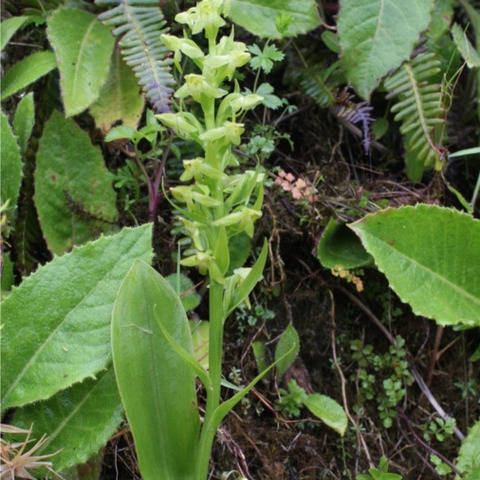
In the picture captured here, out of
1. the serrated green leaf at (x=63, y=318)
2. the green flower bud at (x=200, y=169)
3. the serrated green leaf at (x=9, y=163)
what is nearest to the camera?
the green flower bud at (x=200, y=169)

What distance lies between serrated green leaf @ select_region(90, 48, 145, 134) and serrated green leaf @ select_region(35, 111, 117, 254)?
0.35 ft

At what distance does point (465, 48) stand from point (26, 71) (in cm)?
142

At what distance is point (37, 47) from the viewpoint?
5.68ft

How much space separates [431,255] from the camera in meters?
1.55

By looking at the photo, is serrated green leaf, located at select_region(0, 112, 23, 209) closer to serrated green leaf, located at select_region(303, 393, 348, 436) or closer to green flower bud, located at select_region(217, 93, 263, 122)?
green flower bud, located at select_region(217, 93, 263, 122)

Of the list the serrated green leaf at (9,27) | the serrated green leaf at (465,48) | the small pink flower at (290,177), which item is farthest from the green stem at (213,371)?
the serrated green leaf at (465,48)

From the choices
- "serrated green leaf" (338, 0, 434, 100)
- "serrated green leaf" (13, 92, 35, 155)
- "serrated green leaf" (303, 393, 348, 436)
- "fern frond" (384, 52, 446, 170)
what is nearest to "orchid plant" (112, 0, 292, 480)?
"serrated green leaf" (303, 393, 348, 436)

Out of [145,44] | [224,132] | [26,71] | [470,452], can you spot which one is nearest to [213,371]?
[224,132]

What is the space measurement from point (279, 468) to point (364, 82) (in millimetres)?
1155

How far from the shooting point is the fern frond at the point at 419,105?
168 centimetres

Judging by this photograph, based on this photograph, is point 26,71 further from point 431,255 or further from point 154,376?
point 431,255

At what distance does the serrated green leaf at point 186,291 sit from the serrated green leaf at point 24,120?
555 mm

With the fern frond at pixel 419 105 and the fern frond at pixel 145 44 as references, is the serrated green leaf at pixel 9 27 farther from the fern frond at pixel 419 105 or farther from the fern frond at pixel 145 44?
the fern frond at pixel 419 105

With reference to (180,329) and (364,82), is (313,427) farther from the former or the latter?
(364,82)
